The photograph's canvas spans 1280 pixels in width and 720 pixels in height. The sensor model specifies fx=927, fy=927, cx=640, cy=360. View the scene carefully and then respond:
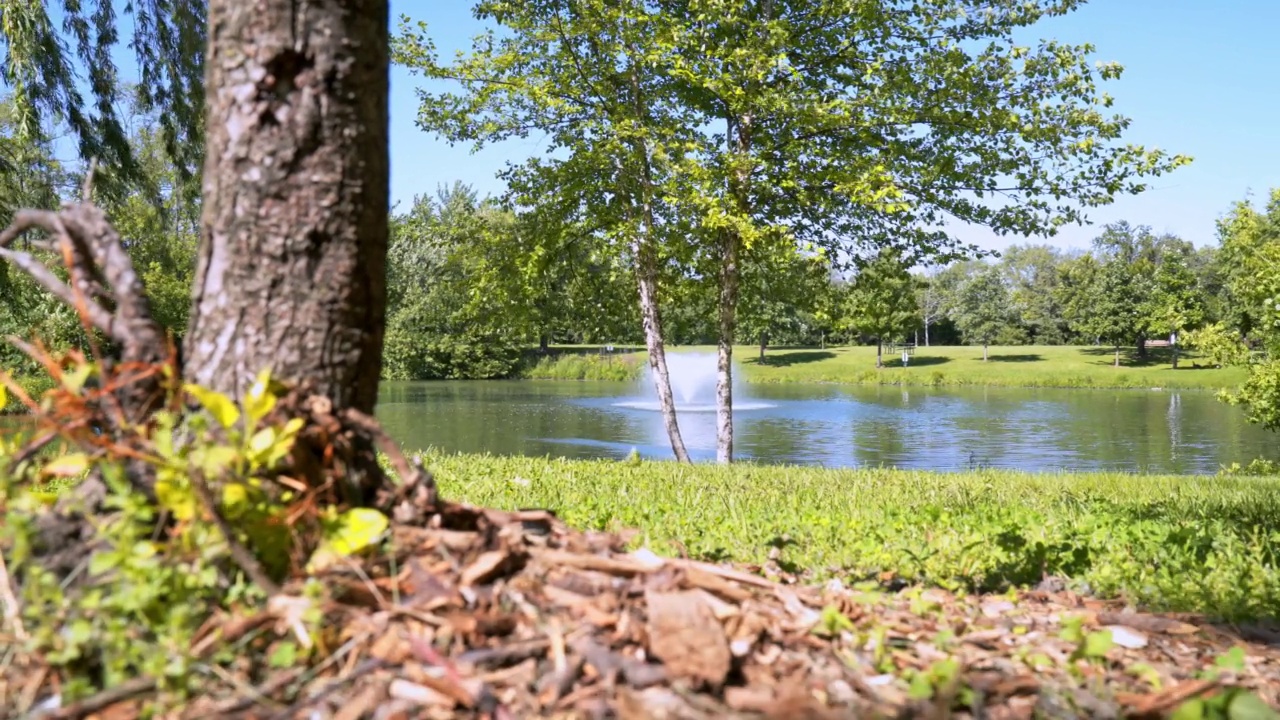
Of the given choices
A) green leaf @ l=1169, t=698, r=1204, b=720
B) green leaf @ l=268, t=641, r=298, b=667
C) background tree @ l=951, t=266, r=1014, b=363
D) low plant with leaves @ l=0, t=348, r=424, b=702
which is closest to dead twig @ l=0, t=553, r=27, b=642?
low plant with leaves @ l=0, t=348, r=424, b=702

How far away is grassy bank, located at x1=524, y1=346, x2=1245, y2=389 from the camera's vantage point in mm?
44188

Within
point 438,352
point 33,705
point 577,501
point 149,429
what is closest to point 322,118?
point 149,429

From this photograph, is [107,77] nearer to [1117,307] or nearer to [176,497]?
[176,497]

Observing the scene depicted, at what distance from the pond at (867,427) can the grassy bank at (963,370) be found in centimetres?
592

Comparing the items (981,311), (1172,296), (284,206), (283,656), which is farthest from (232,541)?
(981,311)

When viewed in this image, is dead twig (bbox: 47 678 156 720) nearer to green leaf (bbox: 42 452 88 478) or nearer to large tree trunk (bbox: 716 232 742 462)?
green leaf (bbox: 42 452 88 478)

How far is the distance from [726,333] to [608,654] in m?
10.5

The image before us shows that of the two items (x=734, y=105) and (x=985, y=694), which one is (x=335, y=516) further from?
Result: (x=734, y=105)

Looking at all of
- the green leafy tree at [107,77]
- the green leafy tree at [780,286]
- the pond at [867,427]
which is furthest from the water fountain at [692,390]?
the green leafy tree at [107,77]

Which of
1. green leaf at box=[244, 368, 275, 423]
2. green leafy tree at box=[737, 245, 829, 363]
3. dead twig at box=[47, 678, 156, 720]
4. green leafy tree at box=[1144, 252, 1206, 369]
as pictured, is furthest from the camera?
green leafy tree at box=[1144, 252, 1206, 369]

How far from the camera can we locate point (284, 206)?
2.07m

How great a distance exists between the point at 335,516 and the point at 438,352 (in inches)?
1731

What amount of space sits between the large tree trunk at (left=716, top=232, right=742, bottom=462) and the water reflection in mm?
5151

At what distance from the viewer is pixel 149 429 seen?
2.04 m
